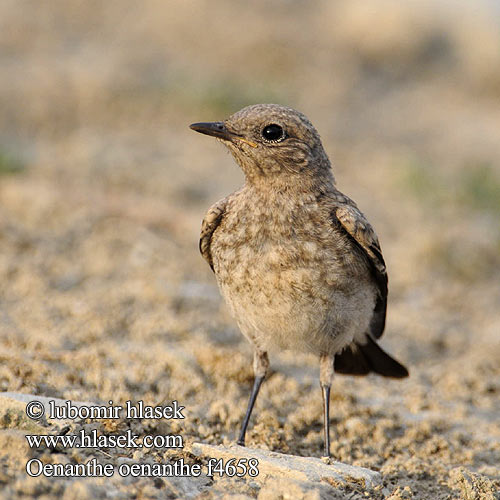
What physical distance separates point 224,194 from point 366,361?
159 inches

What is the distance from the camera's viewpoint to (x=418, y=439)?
4.81 metres

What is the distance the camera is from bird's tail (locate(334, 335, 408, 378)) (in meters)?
5.12

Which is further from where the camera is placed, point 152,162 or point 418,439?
point 152,162

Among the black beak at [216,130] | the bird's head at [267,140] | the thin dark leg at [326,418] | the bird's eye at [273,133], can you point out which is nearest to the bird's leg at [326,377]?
the thin dark leg at [326,418]

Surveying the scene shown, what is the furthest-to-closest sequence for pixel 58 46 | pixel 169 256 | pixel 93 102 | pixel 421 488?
pixel 58 46
pixel 93 102
pixel 169 256
pixel 421 488

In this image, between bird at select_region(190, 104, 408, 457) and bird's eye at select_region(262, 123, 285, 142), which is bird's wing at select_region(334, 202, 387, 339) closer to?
bird at select_region(190, 104, 408, 457)

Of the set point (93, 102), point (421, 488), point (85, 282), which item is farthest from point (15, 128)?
point (421, 488)

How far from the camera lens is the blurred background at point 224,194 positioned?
16.0ft

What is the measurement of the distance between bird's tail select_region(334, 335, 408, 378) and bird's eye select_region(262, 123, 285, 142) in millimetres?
1662

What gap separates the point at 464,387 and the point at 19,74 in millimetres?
8542

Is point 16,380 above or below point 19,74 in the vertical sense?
below

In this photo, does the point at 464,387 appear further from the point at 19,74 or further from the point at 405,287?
the point at 19,74

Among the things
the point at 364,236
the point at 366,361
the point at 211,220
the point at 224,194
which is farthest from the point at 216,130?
the point at 224,194

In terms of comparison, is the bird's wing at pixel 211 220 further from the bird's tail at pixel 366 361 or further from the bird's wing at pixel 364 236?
the bird's tail at pixel 366 361
